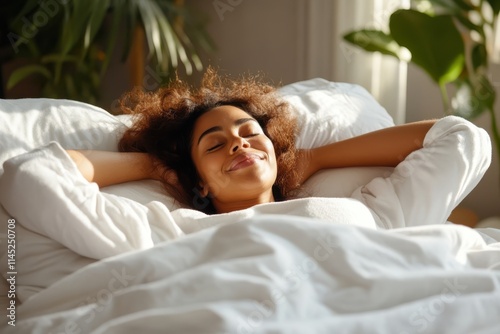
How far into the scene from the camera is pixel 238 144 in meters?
1.59

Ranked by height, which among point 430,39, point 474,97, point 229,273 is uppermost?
point 430,39

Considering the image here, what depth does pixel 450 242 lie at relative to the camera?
4.44 feet

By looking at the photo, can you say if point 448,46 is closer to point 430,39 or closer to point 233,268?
point 430,39

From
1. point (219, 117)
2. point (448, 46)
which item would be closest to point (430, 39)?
point (448, 46)

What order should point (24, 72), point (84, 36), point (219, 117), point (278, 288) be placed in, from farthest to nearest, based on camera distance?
1. point (84, 36)
2. point (24, 72)
3. point (219, 117)
4. point (278, 288)

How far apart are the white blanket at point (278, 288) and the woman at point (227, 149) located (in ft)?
1.14

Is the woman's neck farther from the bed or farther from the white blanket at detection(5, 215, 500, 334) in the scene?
the white blanket at detection(5, 215, 500, 334)

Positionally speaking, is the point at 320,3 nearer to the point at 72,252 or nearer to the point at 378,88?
the point at 378,88

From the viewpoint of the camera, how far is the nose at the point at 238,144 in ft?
5.22

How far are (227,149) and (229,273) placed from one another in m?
0.50

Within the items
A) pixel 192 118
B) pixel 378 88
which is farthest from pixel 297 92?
pixel 378 88

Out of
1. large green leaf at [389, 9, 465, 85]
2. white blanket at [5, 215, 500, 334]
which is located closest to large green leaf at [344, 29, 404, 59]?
large green leaf at [389, 9, 465, 85]

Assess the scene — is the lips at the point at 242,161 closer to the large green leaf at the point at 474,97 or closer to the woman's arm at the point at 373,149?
the woman's arm at the point at 373,149

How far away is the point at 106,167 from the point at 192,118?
0.26 meters
